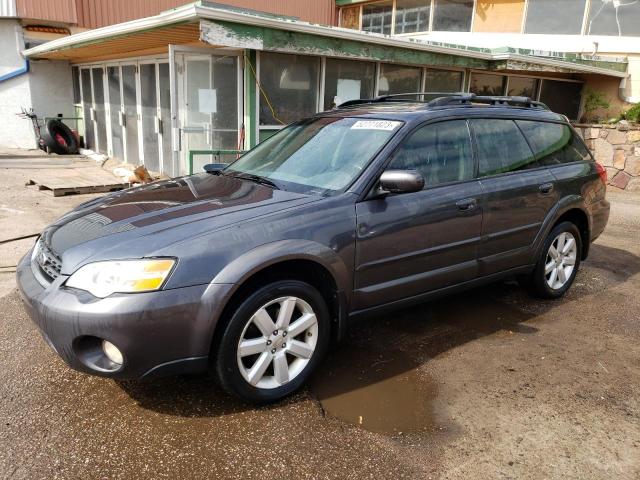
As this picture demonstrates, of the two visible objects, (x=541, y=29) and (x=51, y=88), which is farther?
(x=51, y=88)

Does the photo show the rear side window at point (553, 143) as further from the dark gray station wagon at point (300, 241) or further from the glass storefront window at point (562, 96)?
the glass storefront window at point (562, 96)

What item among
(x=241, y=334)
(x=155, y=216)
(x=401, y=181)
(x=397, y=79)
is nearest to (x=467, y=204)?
(x=401, y=181)

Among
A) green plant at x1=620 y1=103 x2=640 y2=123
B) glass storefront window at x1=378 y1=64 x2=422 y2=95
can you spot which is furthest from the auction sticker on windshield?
green plant at x1=620 y1=103 x2=640 y2=123

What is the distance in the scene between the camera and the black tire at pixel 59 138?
45.1ft

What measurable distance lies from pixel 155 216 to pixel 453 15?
14455mm

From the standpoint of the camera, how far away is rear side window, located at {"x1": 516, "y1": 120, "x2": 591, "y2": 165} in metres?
4.40

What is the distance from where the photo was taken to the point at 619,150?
11.4 meters

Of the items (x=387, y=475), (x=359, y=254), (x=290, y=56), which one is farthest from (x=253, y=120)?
(x=387, y=475)

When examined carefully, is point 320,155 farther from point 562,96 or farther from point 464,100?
point 562,96

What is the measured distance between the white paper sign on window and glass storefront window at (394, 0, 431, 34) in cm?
927

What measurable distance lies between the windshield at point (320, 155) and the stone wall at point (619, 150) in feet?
32.1

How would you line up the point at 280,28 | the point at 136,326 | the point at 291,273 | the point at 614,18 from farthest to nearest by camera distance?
A: 1. the point at 614,18
2. the point at 280,28
3. the point at 291,273
4. the point at 136,326

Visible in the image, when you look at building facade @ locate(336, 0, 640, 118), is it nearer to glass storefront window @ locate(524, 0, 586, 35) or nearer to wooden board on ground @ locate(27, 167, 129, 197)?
glass storefront window @ locate(524, 0, 586, 35)

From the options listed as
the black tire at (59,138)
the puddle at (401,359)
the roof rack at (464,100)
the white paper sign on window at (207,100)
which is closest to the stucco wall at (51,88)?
the black tire at (59,138)
